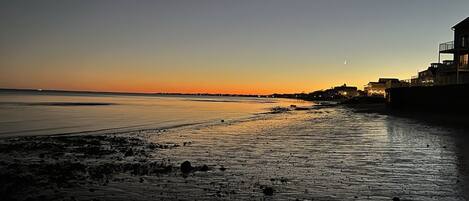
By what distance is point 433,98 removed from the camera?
147ft

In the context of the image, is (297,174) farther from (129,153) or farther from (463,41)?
(463,41)

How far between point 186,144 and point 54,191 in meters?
10.1

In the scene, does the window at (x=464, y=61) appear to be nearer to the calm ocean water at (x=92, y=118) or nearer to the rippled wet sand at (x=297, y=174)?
the calm ocean water at (x=92, y=118)

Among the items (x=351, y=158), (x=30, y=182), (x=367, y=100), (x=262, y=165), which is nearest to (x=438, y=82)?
(x=351, y=158)

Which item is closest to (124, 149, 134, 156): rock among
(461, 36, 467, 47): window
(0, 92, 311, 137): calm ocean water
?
(0, 92, 311, 137): calm ocean water

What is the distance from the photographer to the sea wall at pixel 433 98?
1547 inches

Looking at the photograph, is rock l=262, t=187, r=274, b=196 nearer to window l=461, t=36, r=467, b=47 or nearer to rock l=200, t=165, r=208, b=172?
rock l=200, t=165, r=208, b=172

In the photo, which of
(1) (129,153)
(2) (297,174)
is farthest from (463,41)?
(1) (129,153)

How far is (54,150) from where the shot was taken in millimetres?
17078

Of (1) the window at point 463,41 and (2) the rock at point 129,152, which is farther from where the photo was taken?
(1) the window at point 463,41

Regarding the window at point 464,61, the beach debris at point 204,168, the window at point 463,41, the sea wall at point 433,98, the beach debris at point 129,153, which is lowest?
the beach debris at point 129,153

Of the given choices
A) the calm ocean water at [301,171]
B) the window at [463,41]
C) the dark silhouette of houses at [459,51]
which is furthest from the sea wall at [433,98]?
the calm ocean water at [301,171]

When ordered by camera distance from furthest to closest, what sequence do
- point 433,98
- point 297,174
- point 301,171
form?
point 433,98 < point 301,171 < point 297,174

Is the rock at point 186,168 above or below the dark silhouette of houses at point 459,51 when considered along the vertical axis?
below
